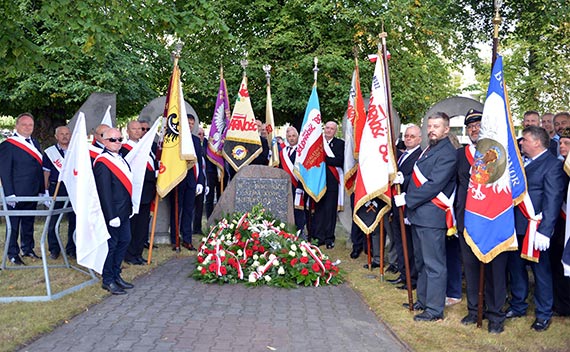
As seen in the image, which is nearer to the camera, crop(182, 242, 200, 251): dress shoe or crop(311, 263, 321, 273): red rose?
crop(311, 263, 321, 273): red rose

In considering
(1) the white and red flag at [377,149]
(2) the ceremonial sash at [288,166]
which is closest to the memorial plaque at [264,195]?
(2) the ceremonial sash at [288,166]

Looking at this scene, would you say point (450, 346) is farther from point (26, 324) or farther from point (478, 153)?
point (26, 324)

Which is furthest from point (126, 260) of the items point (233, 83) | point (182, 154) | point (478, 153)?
point (233, 83)

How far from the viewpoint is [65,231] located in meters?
11.6

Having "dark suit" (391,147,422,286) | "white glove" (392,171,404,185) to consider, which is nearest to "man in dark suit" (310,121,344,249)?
"dark suit" (391,147,422,286)

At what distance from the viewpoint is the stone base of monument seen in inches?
377

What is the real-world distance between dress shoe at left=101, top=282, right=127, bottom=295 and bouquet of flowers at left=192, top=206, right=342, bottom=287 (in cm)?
109

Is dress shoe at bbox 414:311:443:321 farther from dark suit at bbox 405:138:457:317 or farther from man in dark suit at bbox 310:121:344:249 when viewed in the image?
man in dark suit at bbox 310:121:344:249

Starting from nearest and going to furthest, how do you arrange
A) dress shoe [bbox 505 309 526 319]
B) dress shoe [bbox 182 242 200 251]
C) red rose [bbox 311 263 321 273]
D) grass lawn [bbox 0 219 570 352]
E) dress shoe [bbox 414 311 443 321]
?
grass lawn [bbox 0 219 570 352], dress shoe [bbox 414 311 443 321], dress shoe [bbox 505 309 526 319], red rose [bbox 311 263 321 273], dress shoe [bbox 182 242 200 251]

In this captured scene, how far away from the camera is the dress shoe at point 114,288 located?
22.6 ft

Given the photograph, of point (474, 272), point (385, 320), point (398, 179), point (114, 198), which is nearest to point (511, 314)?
point (474, 272)

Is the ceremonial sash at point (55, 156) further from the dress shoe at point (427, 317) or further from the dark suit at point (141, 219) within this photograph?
the dress shoe at point (427, 317)

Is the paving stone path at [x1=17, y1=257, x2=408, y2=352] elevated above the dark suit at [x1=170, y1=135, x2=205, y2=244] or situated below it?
below

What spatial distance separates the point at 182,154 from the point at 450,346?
5404 millimetres
